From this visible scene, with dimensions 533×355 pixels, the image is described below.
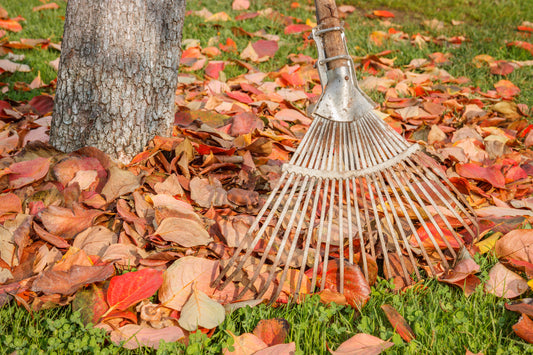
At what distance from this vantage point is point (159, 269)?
159 cm

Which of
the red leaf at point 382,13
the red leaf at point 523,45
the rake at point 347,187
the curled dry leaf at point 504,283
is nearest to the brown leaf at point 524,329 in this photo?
the curled dry leaf at point 504,283

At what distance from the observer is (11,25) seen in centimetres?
384

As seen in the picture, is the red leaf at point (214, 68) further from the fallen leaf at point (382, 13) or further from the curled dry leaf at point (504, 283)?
the fallen leaf at point (382, 13)

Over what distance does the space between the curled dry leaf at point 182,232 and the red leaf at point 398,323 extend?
632 mm

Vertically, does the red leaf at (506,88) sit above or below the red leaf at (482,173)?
above

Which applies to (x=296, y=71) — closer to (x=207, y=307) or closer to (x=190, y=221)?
(x=190, y=221)

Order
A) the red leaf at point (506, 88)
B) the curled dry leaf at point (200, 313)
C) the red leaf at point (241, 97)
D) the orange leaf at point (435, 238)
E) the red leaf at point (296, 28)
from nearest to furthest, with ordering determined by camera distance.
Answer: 1. the curled dry leaf at point (200, 313)
2. the orange leaf at point (435, 238)
3. the red leaf at point (241, 97)
4. the red leaf at point (506, 88)
5. the red leaf at point (296, 28)

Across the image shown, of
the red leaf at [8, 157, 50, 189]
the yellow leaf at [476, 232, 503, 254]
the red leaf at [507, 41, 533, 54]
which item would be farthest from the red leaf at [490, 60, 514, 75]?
the red leaf at [8, 157, 50, 189]

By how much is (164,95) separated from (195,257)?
2.72 feet

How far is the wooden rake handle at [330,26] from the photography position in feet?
5.47

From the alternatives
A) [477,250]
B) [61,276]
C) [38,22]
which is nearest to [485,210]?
[477,250]

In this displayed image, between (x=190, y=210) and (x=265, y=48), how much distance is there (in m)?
2.23

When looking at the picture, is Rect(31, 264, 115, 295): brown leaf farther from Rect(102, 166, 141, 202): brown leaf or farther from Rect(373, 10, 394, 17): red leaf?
Rect(373, 10, 394, 17): red leaf

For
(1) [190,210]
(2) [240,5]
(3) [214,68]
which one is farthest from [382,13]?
(1) [190,210]
